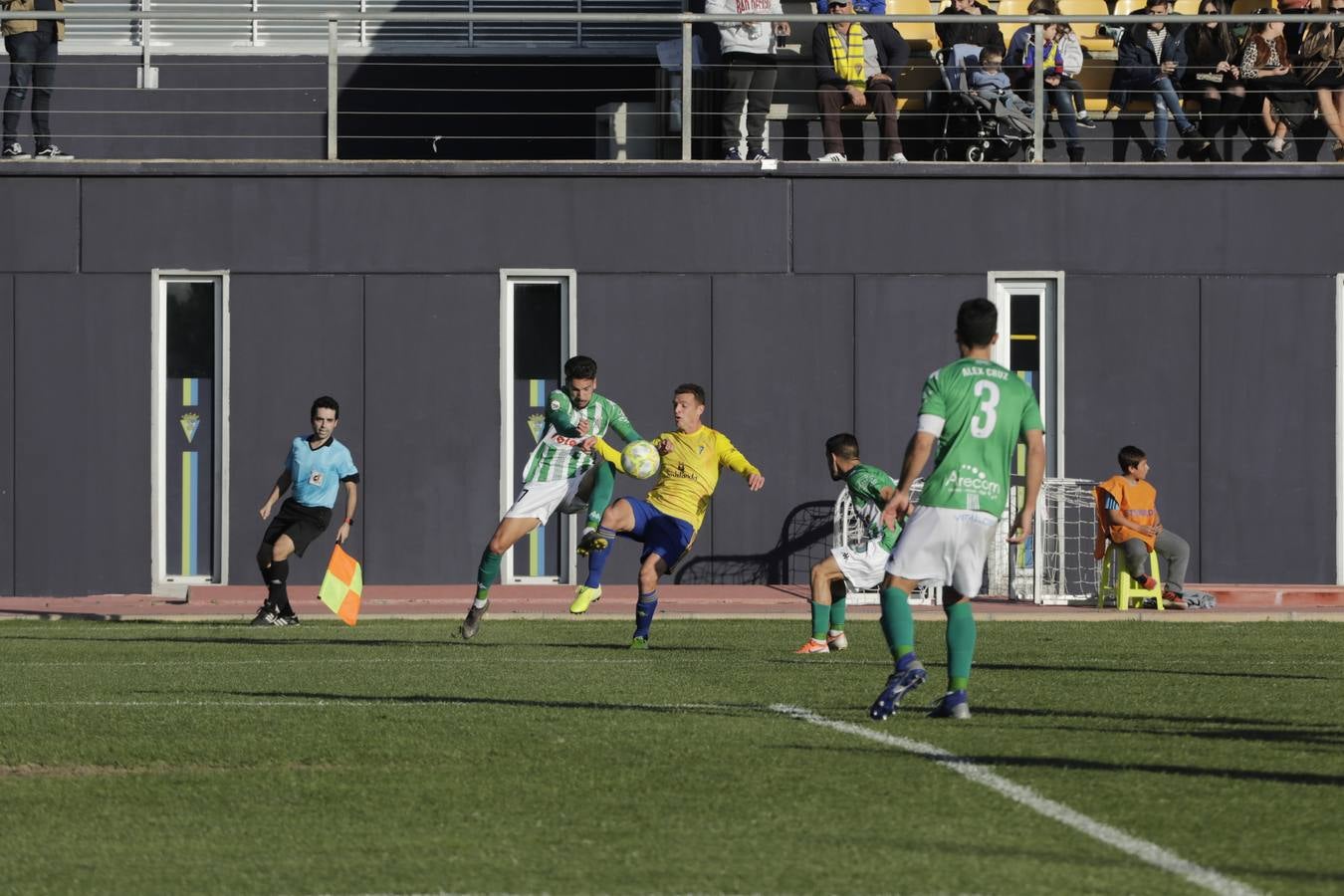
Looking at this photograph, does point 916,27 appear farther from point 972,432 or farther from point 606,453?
point 972,432

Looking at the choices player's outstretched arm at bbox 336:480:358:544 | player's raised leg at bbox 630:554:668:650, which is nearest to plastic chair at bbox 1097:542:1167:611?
player's raised leg at bbox 630:554:668:650

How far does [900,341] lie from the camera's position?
23.2 meters

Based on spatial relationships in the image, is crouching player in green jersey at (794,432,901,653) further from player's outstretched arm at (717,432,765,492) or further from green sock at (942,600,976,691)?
green sock at (942,600,976,691)

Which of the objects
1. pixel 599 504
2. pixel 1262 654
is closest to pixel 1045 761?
pixel 1262 654

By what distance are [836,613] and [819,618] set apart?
0.78 feet

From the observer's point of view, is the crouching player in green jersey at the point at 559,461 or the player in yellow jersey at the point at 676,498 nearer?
the player in yellow jersey at the point at 676,498

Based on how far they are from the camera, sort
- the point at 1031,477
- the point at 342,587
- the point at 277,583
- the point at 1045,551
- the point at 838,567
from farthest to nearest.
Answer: the point at 1045,551, the point at 277,583, the point at 342,587, the point at 838,567, the point at 1031,477

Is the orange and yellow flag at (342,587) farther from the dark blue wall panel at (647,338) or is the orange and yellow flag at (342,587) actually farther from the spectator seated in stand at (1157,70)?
the spectator seated in stand at (1157,70)

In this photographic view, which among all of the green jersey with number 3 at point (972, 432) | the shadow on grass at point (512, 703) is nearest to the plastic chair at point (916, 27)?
the shadow on grass at point (512, 703)

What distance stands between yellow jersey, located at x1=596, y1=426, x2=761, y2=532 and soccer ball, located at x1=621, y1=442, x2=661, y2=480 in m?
0.15

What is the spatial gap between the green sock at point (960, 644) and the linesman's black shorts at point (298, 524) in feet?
31.1

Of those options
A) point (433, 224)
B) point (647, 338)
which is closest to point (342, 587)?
point (647, 338)

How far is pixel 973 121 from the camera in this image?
23422mm

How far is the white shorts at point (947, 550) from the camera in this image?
973 cm
